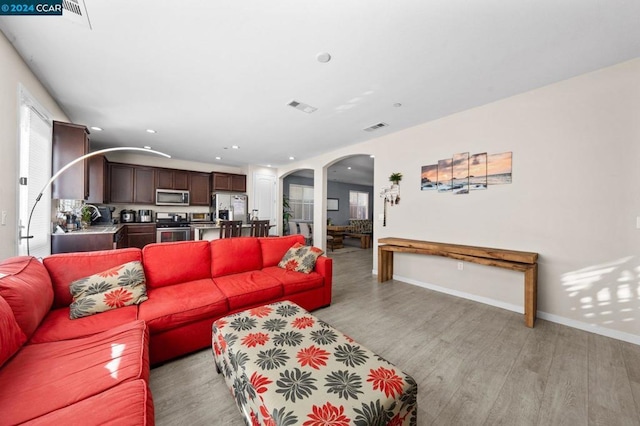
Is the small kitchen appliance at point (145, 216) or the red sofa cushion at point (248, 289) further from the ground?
the small kitchen appliance at point (145, 216)

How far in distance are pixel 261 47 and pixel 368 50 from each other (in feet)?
3.04

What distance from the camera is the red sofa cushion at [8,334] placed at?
3.79ft

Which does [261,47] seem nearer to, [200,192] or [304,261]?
[304,261]

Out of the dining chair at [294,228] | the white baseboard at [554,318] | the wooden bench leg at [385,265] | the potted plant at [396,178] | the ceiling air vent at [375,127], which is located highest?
the ceiling air vent at [375,127]

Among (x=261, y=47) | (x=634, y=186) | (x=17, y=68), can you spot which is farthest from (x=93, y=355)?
(x=634, y=186)

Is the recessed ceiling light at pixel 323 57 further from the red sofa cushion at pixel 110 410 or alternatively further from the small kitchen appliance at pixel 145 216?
the small kitchen appliance at pixel 145 216

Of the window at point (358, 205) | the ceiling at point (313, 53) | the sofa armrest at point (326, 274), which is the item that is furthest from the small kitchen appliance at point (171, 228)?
the window at point (358, 205)

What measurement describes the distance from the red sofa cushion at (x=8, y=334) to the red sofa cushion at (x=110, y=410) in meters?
0.53

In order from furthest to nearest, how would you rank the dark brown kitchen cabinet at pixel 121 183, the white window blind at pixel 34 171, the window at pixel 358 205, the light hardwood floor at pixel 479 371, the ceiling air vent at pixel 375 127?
the window at pixel 358 205, the dark brown kitchen cabinet at pixel 121 183, the ceiling air vent at pixel 375 127, the white window blind at pixel 34 171, the light hardwood floor at pixel 479 371

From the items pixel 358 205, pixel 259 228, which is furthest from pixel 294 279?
pixel 358 205

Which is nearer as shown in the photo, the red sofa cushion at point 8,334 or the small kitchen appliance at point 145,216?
the red sofa cushion at point 8,334

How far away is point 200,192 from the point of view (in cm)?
651

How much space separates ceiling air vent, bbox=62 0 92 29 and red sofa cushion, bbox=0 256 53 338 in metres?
1.81

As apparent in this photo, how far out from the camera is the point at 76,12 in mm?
1704
